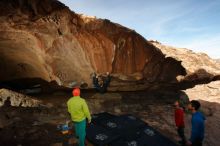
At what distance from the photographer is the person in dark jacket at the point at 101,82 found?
984 centimetres

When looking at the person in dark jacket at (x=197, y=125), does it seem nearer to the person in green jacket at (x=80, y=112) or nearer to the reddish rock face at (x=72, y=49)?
the person in green jacket at (x=80, y=112)

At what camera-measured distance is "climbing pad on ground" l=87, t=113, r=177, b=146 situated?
21.4 feet

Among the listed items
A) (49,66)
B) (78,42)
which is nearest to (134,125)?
(78,42)

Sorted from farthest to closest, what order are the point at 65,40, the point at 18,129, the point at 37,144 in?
the point at 65,40 < the point at 18,129 < the point at 37,144

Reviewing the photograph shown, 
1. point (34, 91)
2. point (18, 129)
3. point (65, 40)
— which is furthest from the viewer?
point (34, 91)

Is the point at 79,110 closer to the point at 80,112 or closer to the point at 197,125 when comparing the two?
the point at 80,112

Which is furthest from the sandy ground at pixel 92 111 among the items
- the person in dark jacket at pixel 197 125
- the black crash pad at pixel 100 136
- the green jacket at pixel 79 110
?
the person in dark jacket at pixel 197 125

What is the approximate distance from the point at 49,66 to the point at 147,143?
512cm

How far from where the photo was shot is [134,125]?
25.2 feet

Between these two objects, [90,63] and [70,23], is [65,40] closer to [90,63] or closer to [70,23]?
[70,23]

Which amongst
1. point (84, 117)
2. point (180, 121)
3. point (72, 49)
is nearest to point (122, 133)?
point (84, 117)

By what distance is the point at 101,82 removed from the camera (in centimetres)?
1023

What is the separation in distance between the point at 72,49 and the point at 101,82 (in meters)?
2.28

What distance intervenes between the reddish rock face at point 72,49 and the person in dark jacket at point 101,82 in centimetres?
27
